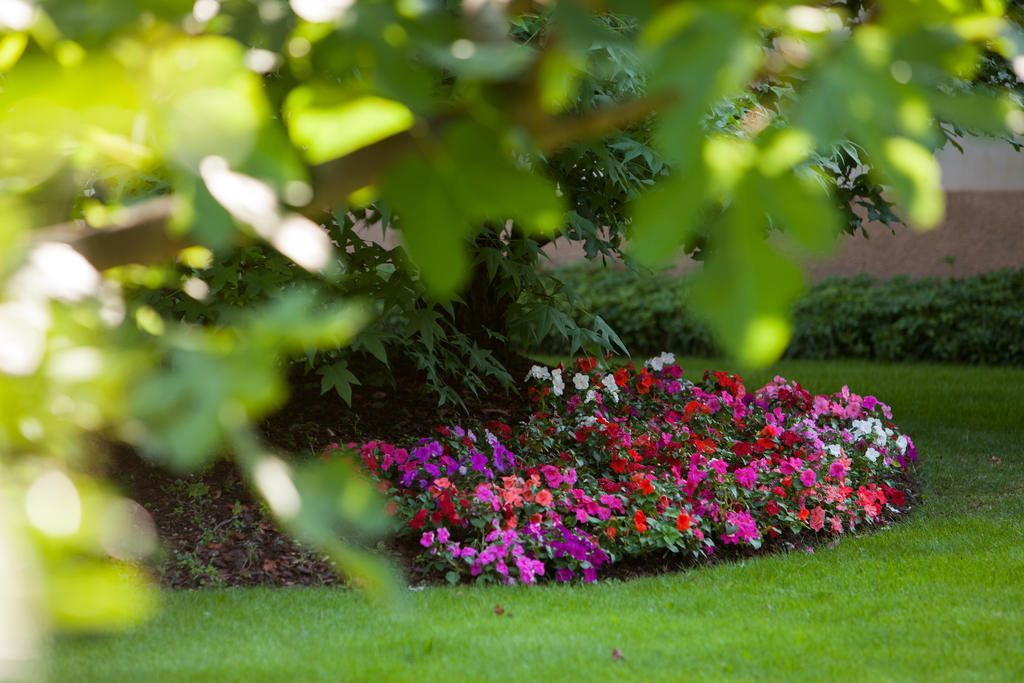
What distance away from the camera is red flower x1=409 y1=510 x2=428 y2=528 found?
5.11 meters

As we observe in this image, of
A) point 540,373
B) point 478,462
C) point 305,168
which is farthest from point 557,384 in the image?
point 305,168

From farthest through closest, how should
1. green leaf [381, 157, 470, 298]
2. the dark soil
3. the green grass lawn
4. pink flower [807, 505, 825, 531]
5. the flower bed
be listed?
pink flower [807, 505, 825, 531], the flower bed, the dark soil, the green grass lawn, green leaf [381, 157, 470, 298]

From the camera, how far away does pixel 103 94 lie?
83 cm

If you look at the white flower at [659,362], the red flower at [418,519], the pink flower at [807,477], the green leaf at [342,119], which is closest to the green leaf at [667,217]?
the green leaf at [342,119]

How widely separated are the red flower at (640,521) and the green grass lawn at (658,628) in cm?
30

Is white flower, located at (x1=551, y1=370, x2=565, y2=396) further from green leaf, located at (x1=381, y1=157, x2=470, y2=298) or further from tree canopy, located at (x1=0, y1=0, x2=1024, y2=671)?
green leaf, located at (x1=381, y1=157, x2=470, y2=298)

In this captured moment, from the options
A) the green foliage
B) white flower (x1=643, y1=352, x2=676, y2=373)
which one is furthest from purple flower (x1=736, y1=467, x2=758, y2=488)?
the green foliage

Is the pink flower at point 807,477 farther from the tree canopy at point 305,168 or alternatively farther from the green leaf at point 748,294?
the green leaf at point 748,294

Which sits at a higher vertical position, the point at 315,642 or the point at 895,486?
the point at 315,642

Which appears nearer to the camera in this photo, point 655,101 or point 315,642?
point 655,101

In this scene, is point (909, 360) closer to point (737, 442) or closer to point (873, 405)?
point (873, 405)

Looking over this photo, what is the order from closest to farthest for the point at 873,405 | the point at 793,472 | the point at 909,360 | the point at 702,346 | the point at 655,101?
the point at 655,101 < the point at 793,472 < the point at 873,405 < the point at 909,360 < the point at 702,346

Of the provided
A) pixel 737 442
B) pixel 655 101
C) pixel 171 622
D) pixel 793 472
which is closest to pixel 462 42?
pixel 655 101

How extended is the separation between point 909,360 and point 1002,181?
141 inches
